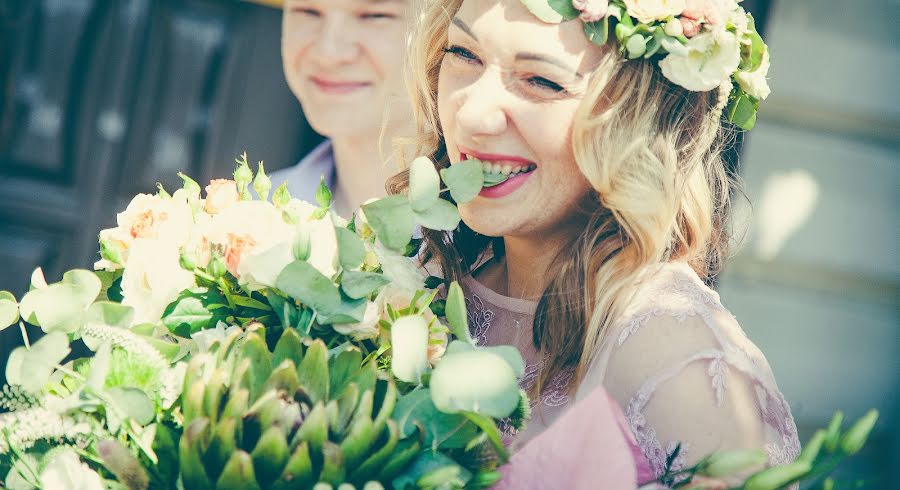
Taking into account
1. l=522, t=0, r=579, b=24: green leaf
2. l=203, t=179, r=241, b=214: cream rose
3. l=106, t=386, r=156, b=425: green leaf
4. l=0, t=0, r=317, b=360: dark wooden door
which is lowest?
l=0, t=0, r=317, b=360: dark wooden door

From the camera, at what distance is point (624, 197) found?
55.9 inches

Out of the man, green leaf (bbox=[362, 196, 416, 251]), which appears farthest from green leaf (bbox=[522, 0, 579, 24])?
the man

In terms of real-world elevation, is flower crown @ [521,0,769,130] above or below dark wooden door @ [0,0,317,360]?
above

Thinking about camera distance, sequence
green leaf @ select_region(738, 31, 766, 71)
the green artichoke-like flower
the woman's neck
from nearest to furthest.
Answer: the green artichoke-like flower < green leaf @ select_region(738, 31, 766, 71) < the woman's neck

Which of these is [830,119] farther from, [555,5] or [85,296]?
[85,296]

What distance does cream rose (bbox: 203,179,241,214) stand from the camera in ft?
4.14

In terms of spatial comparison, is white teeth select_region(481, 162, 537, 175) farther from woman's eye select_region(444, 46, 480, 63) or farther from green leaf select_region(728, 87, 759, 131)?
green leaf select_region(728, 87, 759, 131)

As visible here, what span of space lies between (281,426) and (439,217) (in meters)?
0.34

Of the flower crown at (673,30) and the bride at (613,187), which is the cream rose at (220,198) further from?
the flower crown at (673,30)

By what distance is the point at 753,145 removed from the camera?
3.49 meters

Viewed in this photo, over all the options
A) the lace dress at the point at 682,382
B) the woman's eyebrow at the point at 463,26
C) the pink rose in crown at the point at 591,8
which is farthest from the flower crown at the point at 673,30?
the lace dress at the point at 682,382

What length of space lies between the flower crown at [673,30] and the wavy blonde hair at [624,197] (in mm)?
34

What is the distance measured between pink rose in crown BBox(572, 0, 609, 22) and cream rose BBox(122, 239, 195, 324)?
1.90 ft

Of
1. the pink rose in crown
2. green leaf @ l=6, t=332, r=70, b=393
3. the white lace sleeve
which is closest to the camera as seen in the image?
green leaf @ l=6, t=332, r=70, b=393
